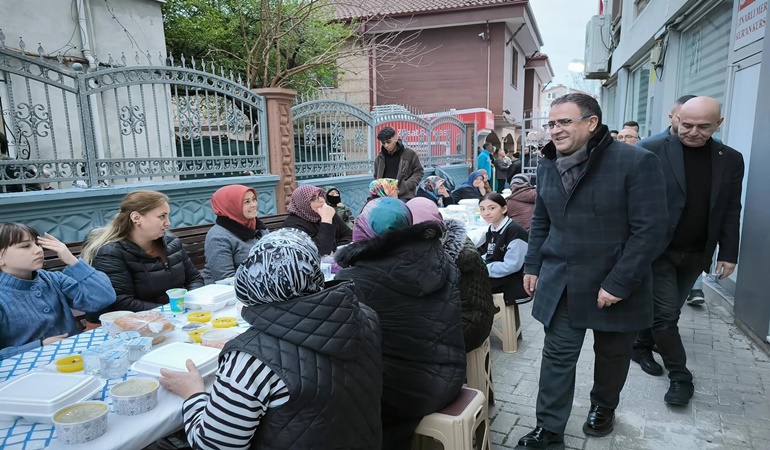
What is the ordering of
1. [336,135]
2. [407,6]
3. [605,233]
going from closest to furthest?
[605,233]
[336,135]
[407,6]

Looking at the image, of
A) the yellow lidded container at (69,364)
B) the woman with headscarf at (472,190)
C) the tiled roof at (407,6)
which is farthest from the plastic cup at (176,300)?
the tiled roof at (407,6)

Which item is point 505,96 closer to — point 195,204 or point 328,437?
point 195,204

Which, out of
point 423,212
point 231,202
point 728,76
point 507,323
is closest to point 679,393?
point 507,323

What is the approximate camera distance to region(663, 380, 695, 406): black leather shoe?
2850mm

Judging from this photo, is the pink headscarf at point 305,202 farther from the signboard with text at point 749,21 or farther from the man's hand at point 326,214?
the signboard with text at point 749,21

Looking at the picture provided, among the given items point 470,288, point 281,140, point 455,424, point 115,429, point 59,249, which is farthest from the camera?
point 281,140

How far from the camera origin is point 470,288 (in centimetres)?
250

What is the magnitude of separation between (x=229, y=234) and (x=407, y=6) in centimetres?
1475

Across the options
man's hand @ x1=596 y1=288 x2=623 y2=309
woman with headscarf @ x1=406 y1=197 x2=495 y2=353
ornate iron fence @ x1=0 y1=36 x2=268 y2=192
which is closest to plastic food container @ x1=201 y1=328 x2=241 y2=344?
woman with headscarf @ x1=406 y1=197 x2=495 y2=353

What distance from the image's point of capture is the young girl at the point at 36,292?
2146 mm

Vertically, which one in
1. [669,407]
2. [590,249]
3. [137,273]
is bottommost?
[669,407]

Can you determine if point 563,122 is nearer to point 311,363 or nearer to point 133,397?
point 311,363

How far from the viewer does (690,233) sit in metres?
2.86

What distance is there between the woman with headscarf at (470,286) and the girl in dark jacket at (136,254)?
159cm
